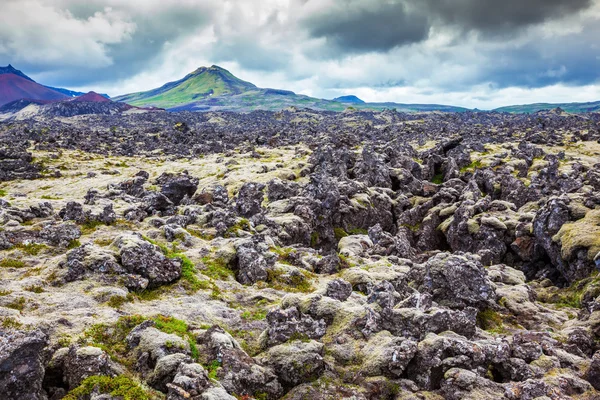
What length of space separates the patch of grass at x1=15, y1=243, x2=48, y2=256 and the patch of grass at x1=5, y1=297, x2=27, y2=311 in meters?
8.74

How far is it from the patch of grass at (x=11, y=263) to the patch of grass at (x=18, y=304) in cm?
670

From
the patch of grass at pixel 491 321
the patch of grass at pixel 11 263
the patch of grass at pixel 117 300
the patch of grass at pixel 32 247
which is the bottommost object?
the patch of grass at pixel 491 321

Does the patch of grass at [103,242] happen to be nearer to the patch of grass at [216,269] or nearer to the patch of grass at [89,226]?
the patch of grass at [89,226]

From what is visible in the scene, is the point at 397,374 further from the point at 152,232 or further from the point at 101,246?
the point at 152,232

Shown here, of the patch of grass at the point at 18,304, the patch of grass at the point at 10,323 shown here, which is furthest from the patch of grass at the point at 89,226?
the patch of grass at the point at 10,323

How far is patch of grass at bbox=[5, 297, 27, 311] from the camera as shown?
63.5 ft

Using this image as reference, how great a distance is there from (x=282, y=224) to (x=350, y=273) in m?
16.0

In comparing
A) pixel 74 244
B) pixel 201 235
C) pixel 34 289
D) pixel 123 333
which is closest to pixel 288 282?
pixel 201 235

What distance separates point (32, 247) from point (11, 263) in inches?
108

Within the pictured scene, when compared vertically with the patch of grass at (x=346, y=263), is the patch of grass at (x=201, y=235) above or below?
above

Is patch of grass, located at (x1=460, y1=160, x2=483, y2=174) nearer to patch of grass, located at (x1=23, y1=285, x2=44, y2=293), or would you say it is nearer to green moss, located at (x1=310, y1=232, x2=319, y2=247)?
green moss, located at (x1=310, y1=232, x2=319, y2=247)

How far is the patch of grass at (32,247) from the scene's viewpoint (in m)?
27.5

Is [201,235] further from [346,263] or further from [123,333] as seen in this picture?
[123,333]

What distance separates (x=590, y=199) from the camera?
41656mm
